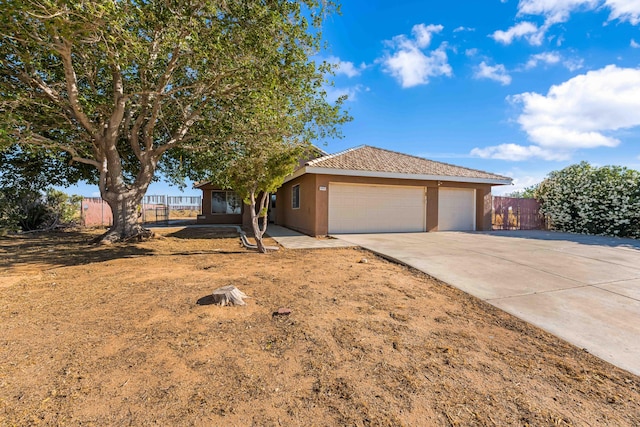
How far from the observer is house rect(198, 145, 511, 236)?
11.1 metres

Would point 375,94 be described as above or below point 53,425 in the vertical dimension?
above

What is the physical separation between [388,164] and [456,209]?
4.26m

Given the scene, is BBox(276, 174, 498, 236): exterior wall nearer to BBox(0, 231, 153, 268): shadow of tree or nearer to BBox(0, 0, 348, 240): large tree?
BBox(0, 0, 348, 240): large tree

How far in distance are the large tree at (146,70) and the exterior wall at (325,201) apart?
2459 millimetres

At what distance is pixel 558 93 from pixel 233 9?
35.4 feet

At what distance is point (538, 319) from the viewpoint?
3299mm

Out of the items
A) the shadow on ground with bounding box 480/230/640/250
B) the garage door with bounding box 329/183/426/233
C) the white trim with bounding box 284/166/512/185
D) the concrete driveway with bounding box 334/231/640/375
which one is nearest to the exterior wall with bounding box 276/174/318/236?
the white trim with bounding box 284/166/512/185

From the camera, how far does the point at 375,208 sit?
479 inches

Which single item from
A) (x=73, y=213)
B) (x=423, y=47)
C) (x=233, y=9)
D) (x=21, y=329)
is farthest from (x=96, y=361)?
(x=73, y=213)

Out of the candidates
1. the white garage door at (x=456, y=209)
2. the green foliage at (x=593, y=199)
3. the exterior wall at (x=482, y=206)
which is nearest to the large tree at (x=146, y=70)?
the white garage door at (x=456, y=209)

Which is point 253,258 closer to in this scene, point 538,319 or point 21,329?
point 21,329

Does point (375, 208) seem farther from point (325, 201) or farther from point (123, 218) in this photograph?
point (123, 218)

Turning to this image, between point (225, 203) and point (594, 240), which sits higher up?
point (225, 203)

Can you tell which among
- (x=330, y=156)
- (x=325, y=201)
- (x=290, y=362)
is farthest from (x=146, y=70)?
(x=330, y=156)
